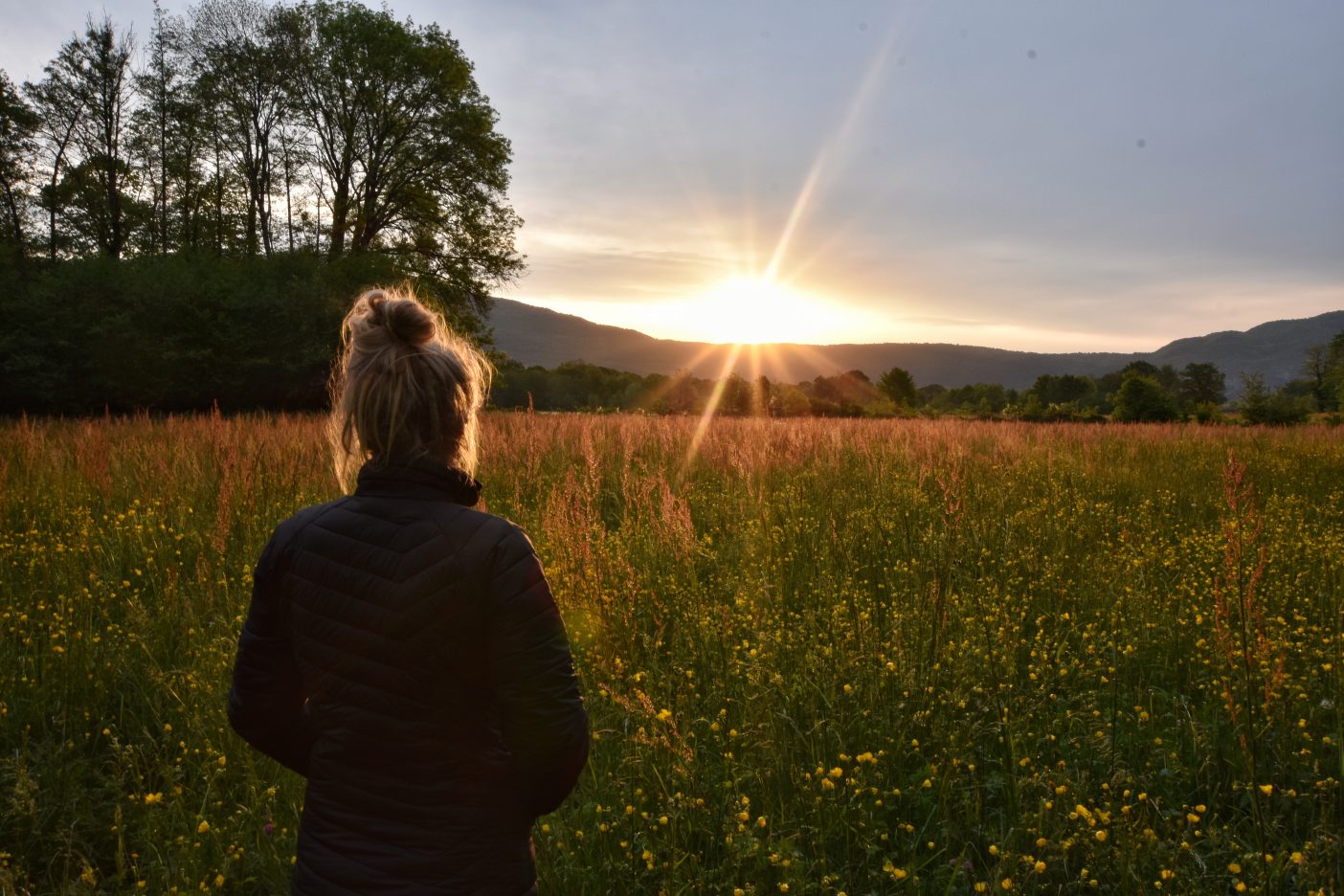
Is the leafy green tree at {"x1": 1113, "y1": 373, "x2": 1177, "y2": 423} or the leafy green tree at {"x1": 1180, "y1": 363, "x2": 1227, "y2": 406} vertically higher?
the leafy green tree at {"x1": 1180, "y1": 363, "x2": 1227, "y2": 406}

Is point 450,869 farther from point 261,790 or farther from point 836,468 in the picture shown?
point 836,468

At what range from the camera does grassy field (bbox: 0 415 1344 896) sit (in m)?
2.29

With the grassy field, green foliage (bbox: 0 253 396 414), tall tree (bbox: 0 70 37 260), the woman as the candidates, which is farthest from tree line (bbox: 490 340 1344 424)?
tall tree (bbox: 0 70 37 260)

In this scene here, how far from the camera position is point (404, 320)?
57.7 inches

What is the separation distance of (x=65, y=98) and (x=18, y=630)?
87.4 ft

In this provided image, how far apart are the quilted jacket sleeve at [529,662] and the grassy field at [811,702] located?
0.93 m

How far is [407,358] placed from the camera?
4.91 feet

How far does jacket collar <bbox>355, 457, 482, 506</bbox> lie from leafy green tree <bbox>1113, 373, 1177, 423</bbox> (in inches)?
1361

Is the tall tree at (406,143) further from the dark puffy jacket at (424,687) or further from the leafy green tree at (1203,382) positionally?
the leafy green tree at (1203,382)

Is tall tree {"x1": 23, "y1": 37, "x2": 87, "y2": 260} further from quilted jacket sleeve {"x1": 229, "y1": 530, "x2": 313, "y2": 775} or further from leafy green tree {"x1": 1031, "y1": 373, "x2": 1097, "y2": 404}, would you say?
leafy green tree {"x1": 1031, "y1": 373, "x2": 1097, "y2": 404}

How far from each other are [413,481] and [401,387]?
7.9 inches

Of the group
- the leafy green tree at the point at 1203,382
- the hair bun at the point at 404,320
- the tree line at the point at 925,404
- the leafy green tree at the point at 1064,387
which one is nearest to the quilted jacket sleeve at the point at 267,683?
the hair bun at the point at 404,320

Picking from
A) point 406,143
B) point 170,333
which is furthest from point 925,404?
point 170,333

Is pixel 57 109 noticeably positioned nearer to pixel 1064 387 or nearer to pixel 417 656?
pixel 417 656
